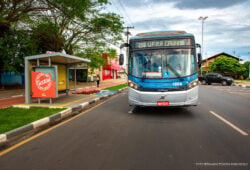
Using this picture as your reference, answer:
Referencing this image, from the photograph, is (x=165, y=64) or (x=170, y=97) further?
(x=165, y=64)

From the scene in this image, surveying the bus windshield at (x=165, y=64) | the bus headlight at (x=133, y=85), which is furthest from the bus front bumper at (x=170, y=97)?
the bus windshield at (x=165, y=64)

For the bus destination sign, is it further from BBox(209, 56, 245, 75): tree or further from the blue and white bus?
BBox(209, 56, 245, 75): tree

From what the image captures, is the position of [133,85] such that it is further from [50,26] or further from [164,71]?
[50,26]

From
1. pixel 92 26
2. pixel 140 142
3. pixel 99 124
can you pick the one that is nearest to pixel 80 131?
pixel 99 124

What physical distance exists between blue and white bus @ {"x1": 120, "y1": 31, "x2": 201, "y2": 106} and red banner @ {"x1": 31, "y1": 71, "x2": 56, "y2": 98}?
14.1 ft

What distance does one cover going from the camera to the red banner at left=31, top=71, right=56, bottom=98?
8.60 meters

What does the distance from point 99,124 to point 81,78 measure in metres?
34.3

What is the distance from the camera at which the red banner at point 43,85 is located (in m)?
8.60

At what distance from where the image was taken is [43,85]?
28.5 feet

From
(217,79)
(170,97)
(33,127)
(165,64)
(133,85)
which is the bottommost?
(33,127)

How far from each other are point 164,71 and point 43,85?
19.5 ft

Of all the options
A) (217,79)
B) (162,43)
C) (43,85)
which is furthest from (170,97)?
(217,79)

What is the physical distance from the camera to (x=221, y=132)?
4.48 m

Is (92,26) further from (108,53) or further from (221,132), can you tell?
(221,132)
